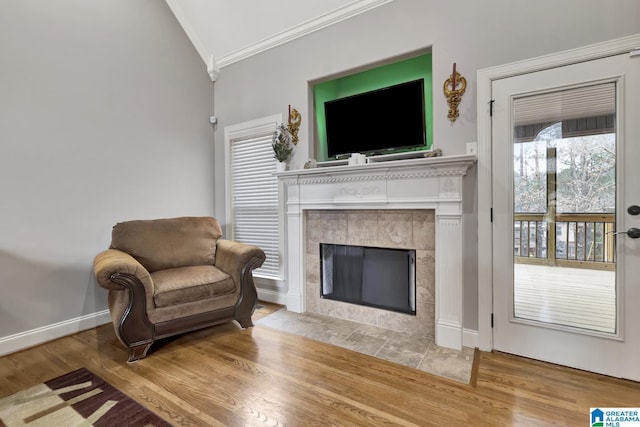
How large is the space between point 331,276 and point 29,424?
7.61 feet

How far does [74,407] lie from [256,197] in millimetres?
2480

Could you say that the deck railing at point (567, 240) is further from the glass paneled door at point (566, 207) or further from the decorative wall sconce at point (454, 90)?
the decorative wall sconce at point (454, 90)

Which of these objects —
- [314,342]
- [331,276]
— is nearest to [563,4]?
[331,276]

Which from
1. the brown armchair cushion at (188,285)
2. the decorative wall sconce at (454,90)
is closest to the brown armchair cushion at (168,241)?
the brown armchair cushion at (188,285)

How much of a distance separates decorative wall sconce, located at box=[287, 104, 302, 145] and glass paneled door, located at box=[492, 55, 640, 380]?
183 cm

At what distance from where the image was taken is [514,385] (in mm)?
1919

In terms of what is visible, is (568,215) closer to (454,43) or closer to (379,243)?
(379,243)

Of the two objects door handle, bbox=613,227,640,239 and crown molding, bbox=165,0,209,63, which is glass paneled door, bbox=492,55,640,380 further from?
crown molding, bbox=165,0,209,63

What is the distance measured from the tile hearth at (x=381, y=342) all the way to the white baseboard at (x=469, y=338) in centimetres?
4

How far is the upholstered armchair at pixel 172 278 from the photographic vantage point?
2.25m

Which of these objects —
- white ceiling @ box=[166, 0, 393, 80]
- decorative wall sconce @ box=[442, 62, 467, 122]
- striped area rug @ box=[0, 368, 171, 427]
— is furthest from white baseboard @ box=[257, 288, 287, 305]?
decorative wall sconce @ box=[442, 62, 467, 122]

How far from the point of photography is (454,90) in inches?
96.1

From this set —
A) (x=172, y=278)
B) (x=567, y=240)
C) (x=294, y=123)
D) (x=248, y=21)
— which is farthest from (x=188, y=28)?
(x=567, y=240)

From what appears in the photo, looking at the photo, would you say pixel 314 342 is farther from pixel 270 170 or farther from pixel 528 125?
pixel 528 125
